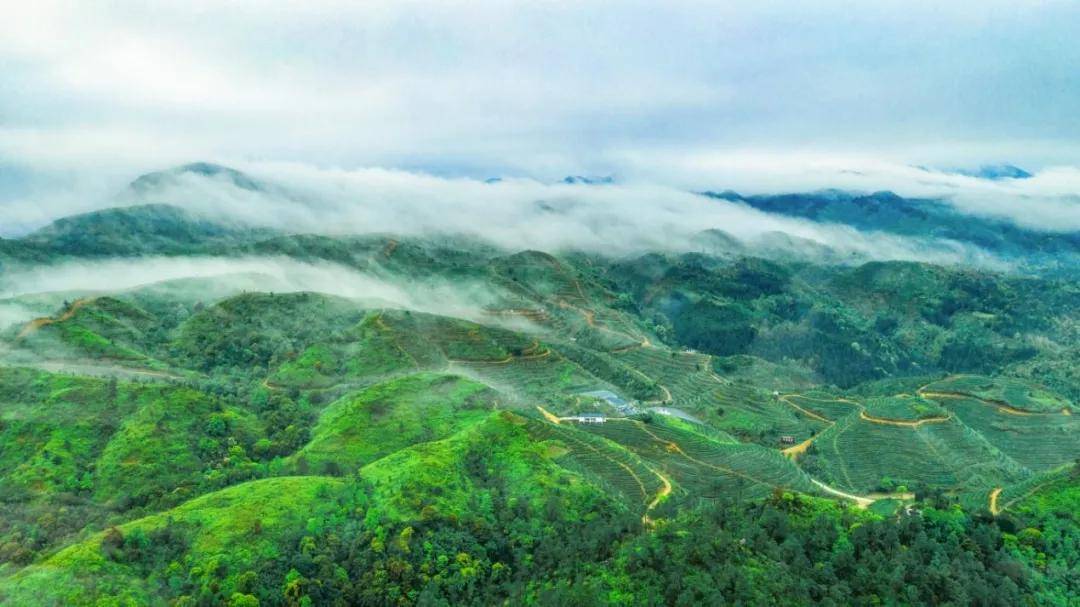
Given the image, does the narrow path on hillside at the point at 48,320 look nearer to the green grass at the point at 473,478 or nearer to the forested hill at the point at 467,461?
the forested hill at the point at 467,461

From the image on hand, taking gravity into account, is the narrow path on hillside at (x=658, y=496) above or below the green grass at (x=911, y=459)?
above

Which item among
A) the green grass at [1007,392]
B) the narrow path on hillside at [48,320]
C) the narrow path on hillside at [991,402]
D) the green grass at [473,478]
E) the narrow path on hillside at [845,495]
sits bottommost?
the narrow path on hillside at [845,495]

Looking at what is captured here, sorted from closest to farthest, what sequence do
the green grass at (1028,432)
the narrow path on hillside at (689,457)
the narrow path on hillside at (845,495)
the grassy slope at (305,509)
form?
the grassy slope at (305,509) → the narrow path on hillside at (845,495) → the narrow path on hillside at (689,457) → the green grass at (1028,432)

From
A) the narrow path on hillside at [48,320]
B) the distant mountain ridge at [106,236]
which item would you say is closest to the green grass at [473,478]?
the narrow path on hillside at [48,320]

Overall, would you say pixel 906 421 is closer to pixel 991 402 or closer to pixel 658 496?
pixel 991 402

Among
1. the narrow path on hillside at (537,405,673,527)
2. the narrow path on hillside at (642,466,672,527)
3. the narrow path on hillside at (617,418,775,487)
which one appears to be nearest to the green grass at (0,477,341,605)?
the narrow path on hillside at (537,405,673,527)

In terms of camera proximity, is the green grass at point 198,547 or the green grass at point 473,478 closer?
the green grass at point 198,547

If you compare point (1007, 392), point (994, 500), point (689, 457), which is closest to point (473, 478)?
point (689, 457)

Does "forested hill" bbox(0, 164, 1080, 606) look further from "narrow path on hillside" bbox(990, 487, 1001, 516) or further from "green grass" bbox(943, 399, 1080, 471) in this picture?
"narrow path on hillside" bbox(990, 487, 1001, 516)
